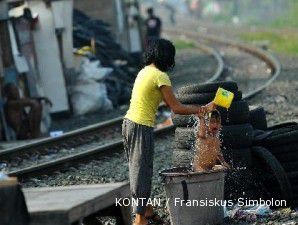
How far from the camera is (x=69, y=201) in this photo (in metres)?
6.27

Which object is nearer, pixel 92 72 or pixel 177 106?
pixel 177 106

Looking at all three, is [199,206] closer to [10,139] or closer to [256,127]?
A: [256,127]

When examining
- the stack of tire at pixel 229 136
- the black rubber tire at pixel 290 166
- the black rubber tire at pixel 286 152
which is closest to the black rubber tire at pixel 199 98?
the stack of tire at pixel 229 136

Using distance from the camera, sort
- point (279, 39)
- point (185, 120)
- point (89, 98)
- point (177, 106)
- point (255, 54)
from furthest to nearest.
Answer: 1. point (279, 39)
2. point (255, 54)
3. point (89, 98)
4. point (185, 120)
5. point (177, 106)

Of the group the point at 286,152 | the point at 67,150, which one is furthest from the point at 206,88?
the point at 67,150

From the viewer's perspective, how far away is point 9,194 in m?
6.13

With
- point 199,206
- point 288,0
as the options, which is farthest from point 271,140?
point 288,0

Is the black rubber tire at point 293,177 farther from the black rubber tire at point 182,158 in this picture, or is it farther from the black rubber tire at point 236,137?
the black rubber tire at point 182,158

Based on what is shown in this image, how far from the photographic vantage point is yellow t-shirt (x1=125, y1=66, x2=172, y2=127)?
7746 mm

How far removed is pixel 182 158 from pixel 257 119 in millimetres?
1316

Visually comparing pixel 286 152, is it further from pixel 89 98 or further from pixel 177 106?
pixel 89 98

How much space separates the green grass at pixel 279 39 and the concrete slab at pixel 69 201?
80.5 ft

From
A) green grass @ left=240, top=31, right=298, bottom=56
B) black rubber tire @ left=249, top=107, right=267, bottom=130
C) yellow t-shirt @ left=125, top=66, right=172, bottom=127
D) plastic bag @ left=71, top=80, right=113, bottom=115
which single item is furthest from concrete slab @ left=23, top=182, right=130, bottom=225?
green grass @ left=240, top=31, right=298, bottom=56

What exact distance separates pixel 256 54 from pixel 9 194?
85.5ft
